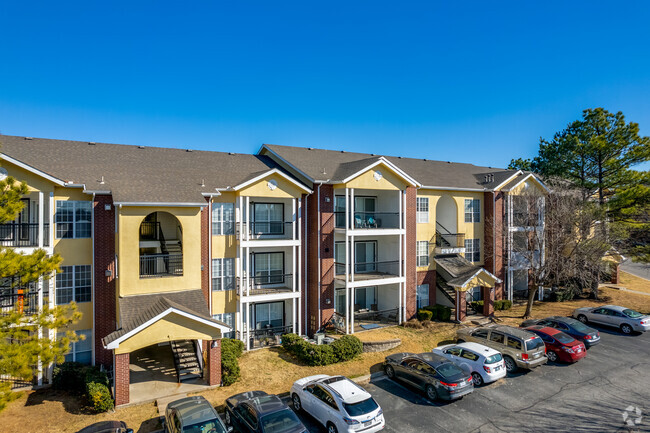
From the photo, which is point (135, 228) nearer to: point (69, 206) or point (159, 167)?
point (69, 206)

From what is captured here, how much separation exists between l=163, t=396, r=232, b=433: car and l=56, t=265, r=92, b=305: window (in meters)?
8.87

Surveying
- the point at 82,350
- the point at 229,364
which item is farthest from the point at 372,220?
the point at 82,350

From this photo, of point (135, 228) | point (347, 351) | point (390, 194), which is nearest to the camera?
point (135, 228)

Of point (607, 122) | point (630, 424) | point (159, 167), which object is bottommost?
point (630, 424)

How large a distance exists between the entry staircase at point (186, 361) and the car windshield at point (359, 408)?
8190 mm

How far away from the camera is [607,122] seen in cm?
3328

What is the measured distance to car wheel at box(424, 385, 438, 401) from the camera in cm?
1485

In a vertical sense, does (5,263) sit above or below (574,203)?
below

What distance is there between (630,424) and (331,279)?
1481 cm

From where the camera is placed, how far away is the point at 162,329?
15156 millimetres

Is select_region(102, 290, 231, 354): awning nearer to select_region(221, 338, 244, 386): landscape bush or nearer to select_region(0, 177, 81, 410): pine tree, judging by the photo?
select_region(221, 338, 244, 386): landscape bush

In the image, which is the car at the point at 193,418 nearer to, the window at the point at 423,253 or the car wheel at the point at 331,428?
the car wheel at the point at 331,428

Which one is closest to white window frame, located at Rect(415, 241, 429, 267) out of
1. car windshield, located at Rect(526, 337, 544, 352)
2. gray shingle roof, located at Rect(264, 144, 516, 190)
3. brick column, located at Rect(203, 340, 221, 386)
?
gray shingle roof, located at Rect(264, 144, 516, 190)

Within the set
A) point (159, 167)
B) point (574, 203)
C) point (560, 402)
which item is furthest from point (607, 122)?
point (159, 167)
